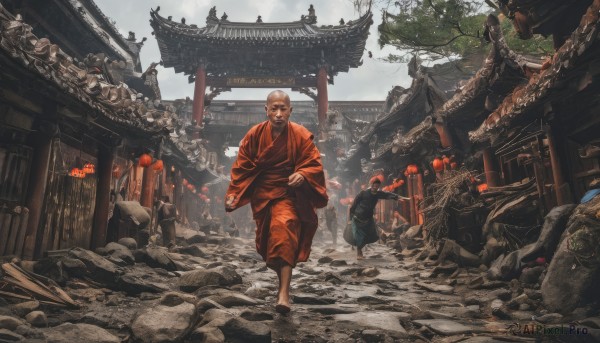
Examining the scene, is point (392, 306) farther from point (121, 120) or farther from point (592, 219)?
point (121, 120)

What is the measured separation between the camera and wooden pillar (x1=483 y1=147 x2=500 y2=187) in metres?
7.91

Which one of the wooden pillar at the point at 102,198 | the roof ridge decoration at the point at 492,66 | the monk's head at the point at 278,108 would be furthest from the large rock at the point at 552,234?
the wooden pillar at the point at 102,198

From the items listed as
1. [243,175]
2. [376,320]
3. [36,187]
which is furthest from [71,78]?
[376,320]

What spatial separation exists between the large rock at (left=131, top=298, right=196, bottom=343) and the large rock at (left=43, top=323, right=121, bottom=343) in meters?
0.15

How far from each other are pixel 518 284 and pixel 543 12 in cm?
400

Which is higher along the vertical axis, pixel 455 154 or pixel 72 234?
pixel 455 154

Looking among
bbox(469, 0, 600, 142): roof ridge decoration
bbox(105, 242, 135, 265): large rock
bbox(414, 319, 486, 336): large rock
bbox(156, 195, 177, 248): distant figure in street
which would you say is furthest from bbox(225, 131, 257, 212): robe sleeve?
bbox(156, 195, 177, 248): distant figure in street

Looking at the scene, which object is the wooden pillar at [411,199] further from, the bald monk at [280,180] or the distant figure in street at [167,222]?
the bald monk at [280,180]

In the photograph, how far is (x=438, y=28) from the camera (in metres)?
9.11

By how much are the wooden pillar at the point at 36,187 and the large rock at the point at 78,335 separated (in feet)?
11.7

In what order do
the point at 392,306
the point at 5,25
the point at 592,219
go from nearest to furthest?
the point at 592,219 → the point at 392,306 → the point at 5,25

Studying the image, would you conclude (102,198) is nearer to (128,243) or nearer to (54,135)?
(128,243)

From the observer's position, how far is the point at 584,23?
402 centimetres

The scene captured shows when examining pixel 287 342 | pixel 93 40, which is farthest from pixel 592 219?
pixel 93 40
